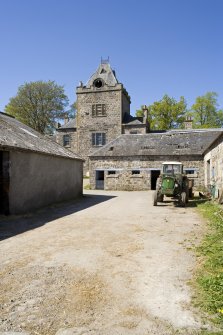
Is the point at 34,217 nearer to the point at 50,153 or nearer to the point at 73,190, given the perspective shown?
the point at 50,153

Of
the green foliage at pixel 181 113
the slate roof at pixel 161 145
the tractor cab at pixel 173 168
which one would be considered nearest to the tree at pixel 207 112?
the green foliage at pixel 181 113

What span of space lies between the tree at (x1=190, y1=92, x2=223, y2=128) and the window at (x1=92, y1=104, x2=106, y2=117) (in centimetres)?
1737

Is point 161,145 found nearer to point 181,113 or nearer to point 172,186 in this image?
point 172,186

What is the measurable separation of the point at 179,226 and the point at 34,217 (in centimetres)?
594

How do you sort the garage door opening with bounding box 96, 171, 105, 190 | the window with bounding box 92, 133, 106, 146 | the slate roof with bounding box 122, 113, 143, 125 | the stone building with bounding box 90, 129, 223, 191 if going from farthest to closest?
the window with bounding box 92, 133, 106, 146, the slate roof with bounding box 122, 113, 143, 125, the garage door opening with bounding box 96, 171, 105, 190, the stone building with bounding box 90, 129, 223, 191

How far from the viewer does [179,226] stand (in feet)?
32.2

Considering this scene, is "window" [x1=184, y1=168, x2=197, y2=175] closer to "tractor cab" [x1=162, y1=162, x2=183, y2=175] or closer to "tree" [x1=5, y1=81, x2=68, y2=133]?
"tractor cab" [x1=162, y1=162, x2=183, y2=175]

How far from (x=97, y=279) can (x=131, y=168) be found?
21.9 metres

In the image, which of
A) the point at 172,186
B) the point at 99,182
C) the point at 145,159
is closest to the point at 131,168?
the point at 145,159

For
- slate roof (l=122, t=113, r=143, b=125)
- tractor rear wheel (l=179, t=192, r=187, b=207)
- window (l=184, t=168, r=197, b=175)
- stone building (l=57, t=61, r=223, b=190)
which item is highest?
slate roof (l=122, t=113, r=143, b=125)

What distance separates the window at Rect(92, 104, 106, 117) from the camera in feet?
123

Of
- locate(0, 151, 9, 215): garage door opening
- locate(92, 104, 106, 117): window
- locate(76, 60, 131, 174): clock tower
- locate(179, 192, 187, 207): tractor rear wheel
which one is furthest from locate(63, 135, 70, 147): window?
locate(0, 151, 9, 215): garage door opening

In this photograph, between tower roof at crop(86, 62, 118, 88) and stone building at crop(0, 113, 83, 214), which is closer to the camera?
stone building at crop(0, 113, 83, 214)

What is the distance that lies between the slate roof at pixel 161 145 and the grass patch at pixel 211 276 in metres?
18.1
